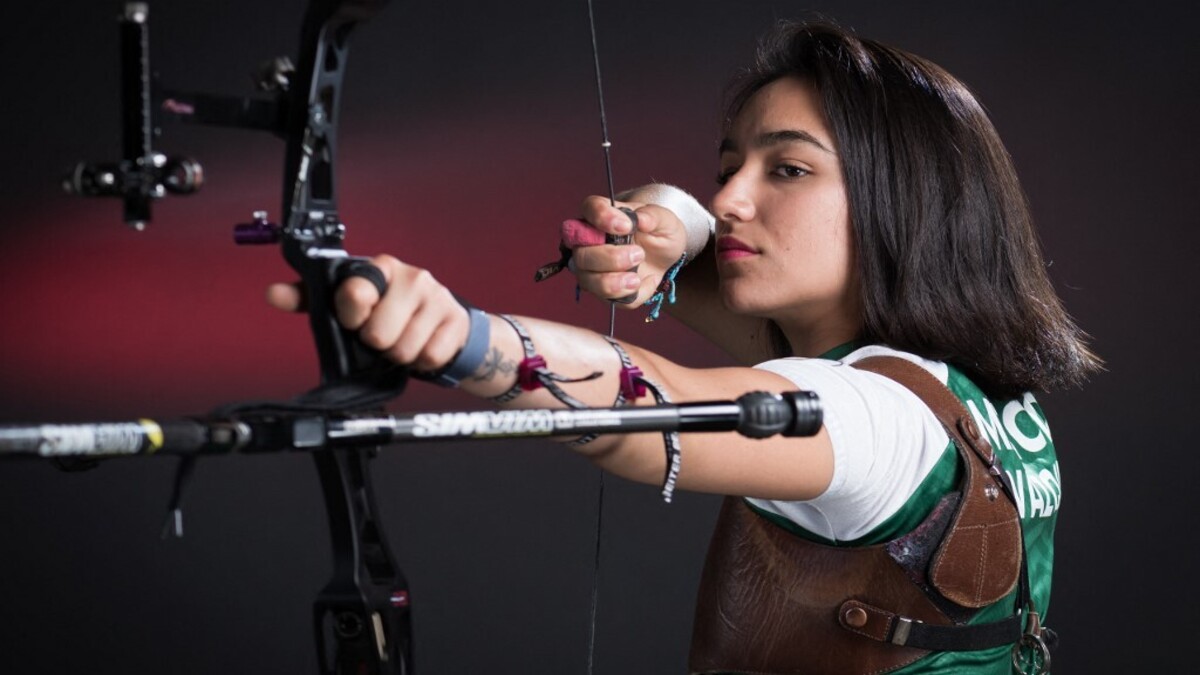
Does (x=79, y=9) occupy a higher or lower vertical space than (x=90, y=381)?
higher

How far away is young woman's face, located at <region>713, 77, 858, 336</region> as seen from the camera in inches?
77.7

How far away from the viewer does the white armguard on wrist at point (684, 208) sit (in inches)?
92.9

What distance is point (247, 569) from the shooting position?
3.40 meters

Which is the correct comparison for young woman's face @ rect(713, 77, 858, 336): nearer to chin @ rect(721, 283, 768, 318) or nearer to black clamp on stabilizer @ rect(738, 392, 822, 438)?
chin @ rect(721, 283, 768, 318)

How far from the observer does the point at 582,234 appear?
2008 millimetres

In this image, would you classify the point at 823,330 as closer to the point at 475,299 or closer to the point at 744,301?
the point at 744,301

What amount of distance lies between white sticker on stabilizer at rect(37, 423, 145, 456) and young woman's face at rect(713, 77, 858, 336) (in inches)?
44.1

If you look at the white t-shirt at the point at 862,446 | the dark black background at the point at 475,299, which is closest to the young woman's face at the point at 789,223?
the white t-shirt at the point at 862,446

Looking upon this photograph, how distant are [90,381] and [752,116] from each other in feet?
6.30

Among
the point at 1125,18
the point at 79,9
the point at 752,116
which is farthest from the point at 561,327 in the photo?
the point at 1125,18

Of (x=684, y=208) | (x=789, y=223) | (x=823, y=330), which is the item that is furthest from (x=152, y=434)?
(x=684, y=208)

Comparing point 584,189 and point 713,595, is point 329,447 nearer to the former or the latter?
point 713,595

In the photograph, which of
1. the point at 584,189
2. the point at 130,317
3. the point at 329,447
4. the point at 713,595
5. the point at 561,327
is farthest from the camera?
the point at 584,189

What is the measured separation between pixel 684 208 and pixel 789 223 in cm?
44
